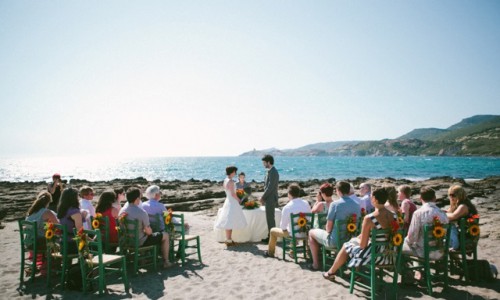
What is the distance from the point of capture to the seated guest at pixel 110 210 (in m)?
7.20

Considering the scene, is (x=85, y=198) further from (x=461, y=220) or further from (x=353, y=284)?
(x=461, y=220)

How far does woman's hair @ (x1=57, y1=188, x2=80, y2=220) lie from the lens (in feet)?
20.4

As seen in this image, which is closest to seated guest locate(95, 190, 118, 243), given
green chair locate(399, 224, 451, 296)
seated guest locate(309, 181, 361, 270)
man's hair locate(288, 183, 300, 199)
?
man's hair locate(288, 183, 300, 199)

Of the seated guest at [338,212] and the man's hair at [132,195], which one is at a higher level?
the man's hair at [132,195]

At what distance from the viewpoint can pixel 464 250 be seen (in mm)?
5930

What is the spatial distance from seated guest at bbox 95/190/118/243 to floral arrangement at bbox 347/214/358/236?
17.1ft

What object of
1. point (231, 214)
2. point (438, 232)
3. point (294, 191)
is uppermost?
point (294, 191)

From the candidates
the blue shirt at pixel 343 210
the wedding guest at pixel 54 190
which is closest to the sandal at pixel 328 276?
the blue shirt at pixel 343 210

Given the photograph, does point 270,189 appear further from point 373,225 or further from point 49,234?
point 49,234

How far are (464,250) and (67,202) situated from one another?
781 cm

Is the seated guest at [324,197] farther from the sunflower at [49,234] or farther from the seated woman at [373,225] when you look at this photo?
the sunflower at [49,234]

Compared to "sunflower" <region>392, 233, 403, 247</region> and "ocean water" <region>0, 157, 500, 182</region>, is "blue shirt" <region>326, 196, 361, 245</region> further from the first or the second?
"ocean water" <region>0, 157, 500, 182</region>

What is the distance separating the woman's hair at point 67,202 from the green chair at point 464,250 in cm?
753

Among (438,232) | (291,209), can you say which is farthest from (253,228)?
(438,232)
